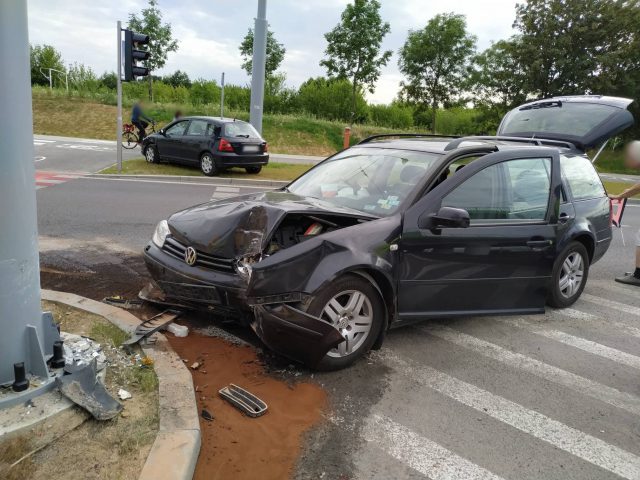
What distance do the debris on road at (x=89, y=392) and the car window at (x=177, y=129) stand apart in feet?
45.4

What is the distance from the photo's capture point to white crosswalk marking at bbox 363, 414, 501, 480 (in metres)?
2.92

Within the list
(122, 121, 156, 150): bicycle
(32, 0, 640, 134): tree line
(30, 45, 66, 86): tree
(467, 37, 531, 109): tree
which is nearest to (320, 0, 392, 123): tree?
(32, 0, 640, 134): tree line

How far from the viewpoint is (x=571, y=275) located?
19.6ft

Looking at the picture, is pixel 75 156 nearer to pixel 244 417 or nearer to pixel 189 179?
pixel 189 179

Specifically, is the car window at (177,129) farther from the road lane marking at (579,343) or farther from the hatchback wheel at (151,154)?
the road lane marking at (579,343)

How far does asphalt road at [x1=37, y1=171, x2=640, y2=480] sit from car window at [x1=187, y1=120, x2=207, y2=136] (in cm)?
977

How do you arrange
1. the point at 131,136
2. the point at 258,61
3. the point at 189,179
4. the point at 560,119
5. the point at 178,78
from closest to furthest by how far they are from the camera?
1. the point at 560,119
2. the point at 189,179
3. the point at 258,61
4. the point at 131,136
5. the point at 178,78

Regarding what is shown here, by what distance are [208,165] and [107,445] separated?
43.3 feet

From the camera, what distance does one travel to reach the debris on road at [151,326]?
3.86m

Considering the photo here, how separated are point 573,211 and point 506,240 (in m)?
1.54

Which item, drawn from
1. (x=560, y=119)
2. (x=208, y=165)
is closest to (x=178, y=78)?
(x=208, y=165)

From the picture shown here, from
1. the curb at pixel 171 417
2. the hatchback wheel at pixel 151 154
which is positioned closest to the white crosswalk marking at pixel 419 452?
the curb at pixel 171 417

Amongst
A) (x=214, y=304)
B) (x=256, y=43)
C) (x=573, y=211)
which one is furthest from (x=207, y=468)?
(x=256, y=43)

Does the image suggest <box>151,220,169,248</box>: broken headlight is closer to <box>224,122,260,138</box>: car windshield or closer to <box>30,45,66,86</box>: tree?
<box>224,122,260,138</box>: car windshield
